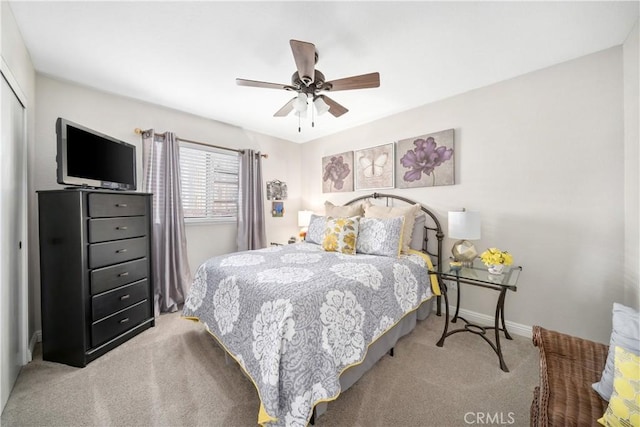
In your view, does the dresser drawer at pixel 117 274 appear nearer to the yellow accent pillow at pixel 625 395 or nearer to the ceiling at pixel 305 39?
the ceiling at pixel 305 39

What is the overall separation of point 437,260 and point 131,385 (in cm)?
299

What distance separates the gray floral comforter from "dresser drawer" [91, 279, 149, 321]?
23.7 inches

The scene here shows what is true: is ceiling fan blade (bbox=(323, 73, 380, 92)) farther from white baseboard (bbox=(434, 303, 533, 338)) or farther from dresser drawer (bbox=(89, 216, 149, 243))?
white baseboard (bbox=(434, 303, 533, 338))

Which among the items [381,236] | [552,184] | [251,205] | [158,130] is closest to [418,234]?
[381,236]

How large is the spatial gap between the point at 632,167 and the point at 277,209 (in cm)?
388

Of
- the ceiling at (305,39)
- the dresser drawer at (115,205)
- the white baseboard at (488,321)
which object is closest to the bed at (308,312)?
the white baseboard at (488,321)

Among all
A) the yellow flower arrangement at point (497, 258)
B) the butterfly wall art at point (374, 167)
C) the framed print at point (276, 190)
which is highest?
the butterfly wall art at point (374, 167)

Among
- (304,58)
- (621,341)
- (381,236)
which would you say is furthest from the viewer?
(381,236)

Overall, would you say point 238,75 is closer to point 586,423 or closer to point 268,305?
point 268,305

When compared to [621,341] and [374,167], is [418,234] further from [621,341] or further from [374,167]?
[621,341]

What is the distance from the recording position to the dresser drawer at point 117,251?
2.04 m

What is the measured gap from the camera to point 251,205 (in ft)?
12.4

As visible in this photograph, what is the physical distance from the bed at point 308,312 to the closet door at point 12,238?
1053mm

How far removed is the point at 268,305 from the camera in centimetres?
145
